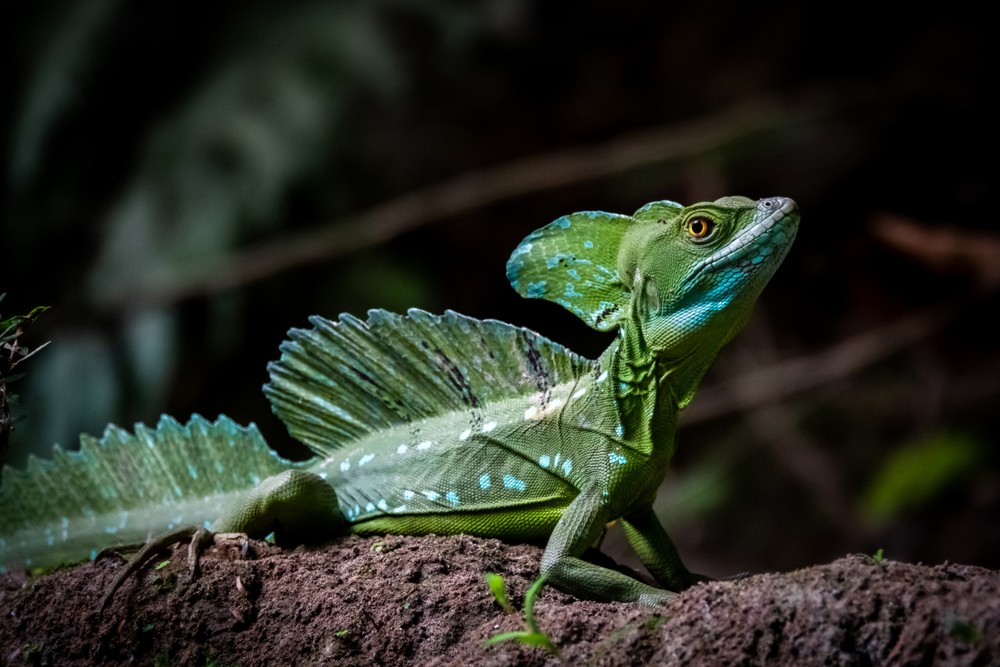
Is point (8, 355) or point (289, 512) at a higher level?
point (8, 355)

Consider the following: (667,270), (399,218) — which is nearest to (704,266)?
(667,270)

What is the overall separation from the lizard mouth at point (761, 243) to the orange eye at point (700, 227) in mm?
80

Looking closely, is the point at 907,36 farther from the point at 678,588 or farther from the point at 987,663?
the point at 987,663

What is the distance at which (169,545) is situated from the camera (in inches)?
133

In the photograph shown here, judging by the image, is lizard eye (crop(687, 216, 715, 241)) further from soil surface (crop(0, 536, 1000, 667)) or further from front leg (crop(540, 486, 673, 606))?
soil surface (crop(0, 536, 1000, 667))

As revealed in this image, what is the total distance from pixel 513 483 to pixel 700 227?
1088 millimetres

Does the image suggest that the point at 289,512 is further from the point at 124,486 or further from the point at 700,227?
the point at 700,227

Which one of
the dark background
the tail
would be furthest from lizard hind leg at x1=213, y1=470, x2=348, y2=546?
the dark background

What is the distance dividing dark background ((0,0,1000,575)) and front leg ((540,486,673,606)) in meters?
4.08

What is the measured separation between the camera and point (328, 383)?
374 cm

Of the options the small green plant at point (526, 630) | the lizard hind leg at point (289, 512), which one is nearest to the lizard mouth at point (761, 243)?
the small green plant at point (526, 630)

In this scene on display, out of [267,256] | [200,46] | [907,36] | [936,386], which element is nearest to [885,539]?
[936,386]

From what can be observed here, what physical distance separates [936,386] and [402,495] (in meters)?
7.36

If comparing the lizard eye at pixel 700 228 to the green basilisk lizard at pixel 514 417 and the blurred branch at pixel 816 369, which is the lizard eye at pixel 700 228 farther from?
the blurred branch at pixel 816 369
